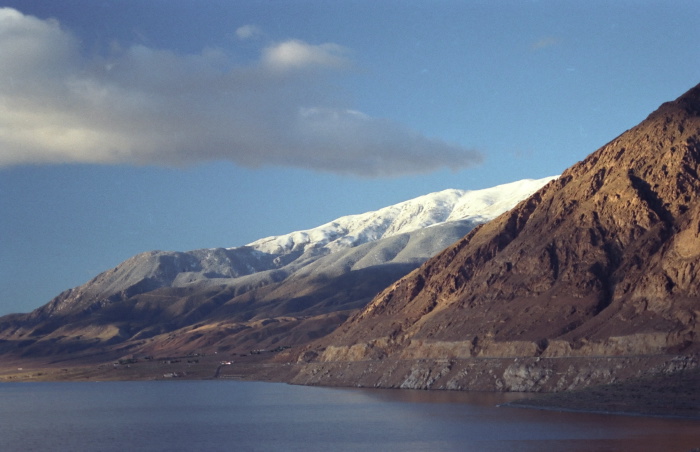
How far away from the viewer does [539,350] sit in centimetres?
13388

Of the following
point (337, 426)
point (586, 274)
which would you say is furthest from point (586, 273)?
point (337, 426)

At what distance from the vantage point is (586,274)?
14775cm

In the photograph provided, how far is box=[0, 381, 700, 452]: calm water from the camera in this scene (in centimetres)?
8012

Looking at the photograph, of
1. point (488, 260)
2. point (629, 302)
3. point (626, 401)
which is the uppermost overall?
point (488, 260)

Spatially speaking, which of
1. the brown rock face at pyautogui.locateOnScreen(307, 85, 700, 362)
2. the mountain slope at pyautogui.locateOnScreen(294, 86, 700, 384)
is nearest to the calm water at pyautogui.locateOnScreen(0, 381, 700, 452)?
the brown rock face at pyautogui.locateOnScreen(307, 85, 700, 362)

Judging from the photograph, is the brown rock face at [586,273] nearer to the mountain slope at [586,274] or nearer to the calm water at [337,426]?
the mountain slope at [586,274]

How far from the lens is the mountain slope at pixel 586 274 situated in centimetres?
12838

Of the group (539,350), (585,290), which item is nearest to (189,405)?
(539,350)

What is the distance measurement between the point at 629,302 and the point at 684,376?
3344 centimetres

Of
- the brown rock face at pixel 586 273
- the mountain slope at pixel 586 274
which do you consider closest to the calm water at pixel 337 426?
the brown rock face at pixel 586 273

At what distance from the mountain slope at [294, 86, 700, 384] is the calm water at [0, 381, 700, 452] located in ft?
52.7

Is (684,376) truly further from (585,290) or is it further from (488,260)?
(488,260)

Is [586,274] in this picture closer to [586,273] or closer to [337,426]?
[586,273]

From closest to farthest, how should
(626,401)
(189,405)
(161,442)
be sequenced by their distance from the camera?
1. (161,442)
2. (626,401)
3. (189,405)
